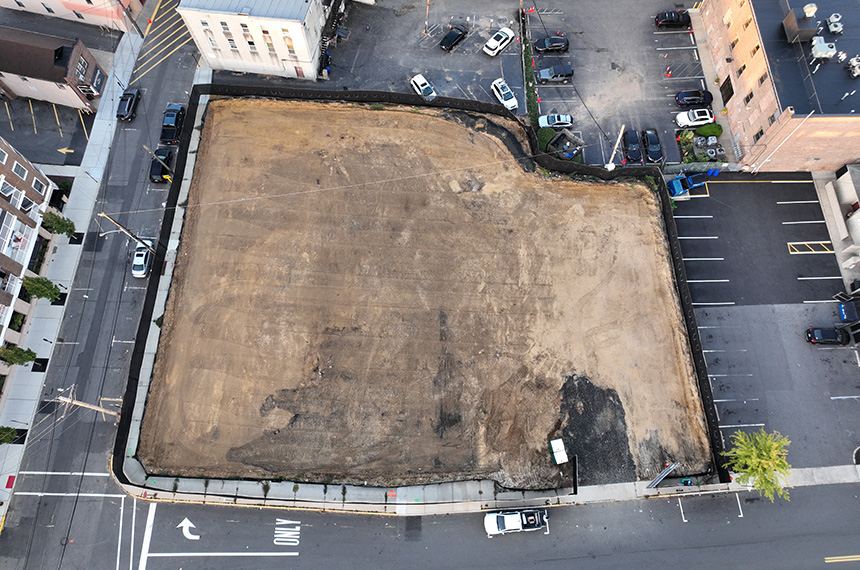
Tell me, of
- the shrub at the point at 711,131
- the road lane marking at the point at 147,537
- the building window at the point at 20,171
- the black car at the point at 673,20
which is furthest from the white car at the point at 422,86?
the road lane marking at the point at 147,537

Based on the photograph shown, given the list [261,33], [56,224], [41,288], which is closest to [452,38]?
[261,33]

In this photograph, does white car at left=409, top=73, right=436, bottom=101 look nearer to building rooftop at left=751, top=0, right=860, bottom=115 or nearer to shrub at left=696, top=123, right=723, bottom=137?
shrub at left=696, top=123, right=723, bottom=137

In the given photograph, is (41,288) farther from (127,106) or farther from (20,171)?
(127,106)

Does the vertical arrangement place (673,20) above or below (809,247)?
above

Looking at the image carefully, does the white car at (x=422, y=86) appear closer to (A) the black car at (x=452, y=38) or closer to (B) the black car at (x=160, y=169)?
(A) the black car at (x=452, y=38)

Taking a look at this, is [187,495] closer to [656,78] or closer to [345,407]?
[345,407]

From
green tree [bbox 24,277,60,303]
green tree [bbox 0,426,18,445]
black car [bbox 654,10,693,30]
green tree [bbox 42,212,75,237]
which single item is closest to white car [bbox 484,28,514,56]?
black car [bbox 654,10,693,30]

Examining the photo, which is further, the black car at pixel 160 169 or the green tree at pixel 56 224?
the black car at pixel 160 169
